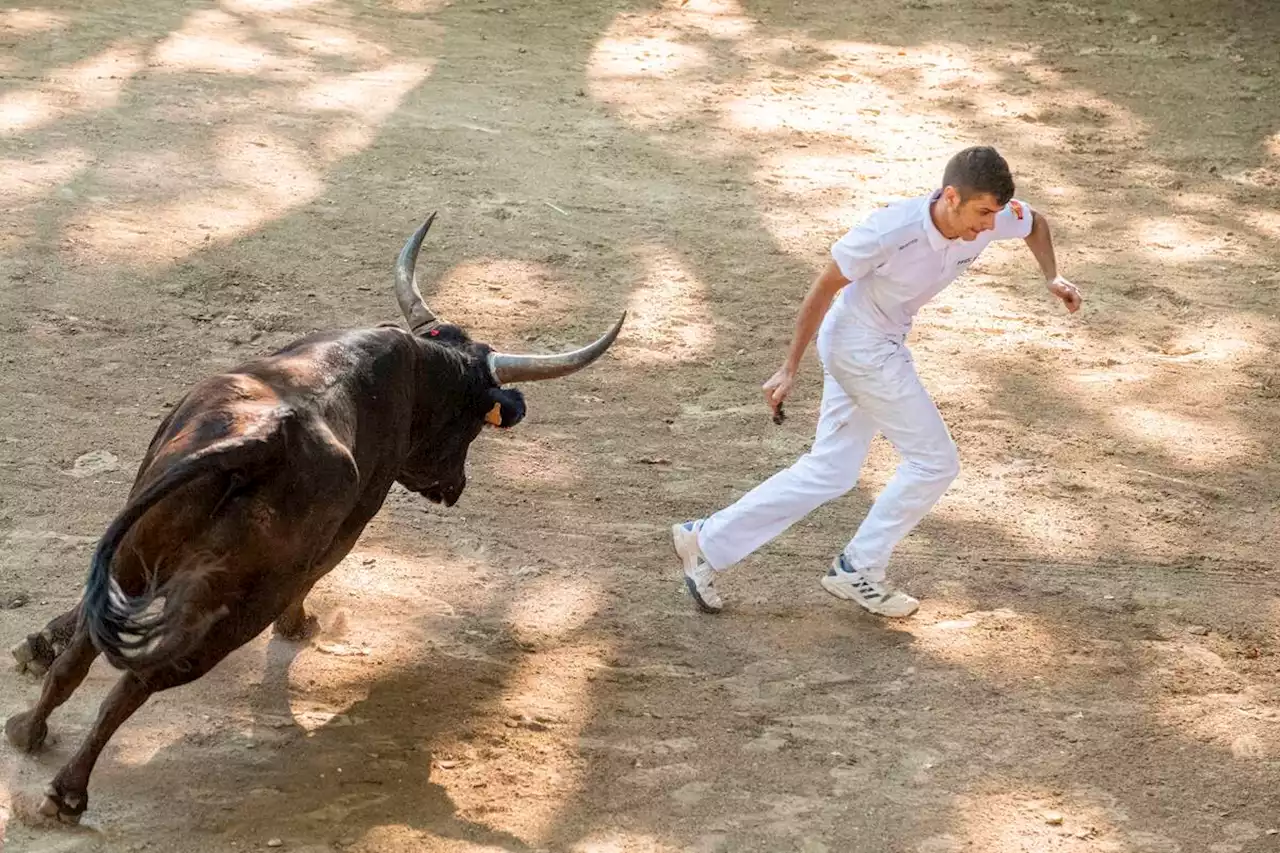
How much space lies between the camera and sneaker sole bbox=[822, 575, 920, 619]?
6.62 metres

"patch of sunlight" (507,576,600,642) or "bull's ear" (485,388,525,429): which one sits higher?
"bull's ear" (485,388,525,429)

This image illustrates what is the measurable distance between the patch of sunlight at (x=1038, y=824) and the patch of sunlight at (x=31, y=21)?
391 inches

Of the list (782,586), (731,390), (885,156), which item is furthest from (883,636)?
(885,156)

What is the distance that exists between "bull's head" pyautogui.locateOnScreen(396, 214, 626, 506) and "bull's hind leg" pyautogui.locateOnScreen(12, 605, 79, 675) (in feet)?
4.68

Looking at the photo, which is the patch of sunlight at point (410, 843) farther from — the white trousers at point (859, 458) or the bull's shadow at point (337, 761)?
the white trousers at point (859, 458)

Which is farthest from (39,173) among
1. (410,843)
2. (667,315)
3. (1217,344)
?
(1217,344)

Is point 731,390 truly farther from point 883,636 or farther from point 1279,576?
point 1279,576

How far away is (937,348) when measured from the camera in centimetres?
910

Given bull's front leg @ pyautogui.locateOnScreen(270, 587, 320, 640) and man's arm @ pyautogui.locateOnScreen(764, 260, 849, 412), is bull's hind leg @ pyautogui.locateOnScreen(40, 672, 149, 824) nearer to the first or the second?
bull's front leg @ pyautogui.locateOnScreen(270, 587, 320, 640)

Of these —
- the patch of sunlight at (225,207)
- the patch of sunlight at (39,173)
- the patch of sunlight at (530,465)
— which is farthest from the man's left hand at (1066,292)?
the patch of sunlight at (39,173)

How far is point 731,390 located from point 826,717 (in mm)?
2917

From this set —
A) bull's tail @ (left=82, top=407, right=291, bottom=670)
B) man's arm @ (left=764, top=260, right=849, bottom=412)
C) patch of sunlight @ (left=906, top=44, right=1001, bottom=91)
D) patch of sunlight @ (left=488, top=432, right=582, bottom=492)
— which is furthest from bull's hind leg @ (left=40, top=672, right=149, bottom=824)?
patch of sunlight @ (left=906, top=44, right=1001, bottom=91)

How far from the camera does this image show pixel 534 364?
6461 mm

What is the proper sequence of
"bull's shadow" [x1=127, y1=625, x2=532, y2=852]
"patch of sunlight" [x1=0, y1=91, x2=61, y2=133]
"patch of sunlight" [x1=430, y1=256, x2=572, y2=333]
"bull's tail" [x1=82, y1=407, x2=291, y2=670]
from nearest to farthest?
"bull's tail" [x1=82, y1=407, x2=291, y2=670] → "bull's shadow" [x1=127, y1=625, x2=532, y2=852] → "patch of sunlight" [x1=430, y1=256, x2=572, y2=333] → "patch of sunlight" [x1=0, y1=91, x2=61, y2=133]
